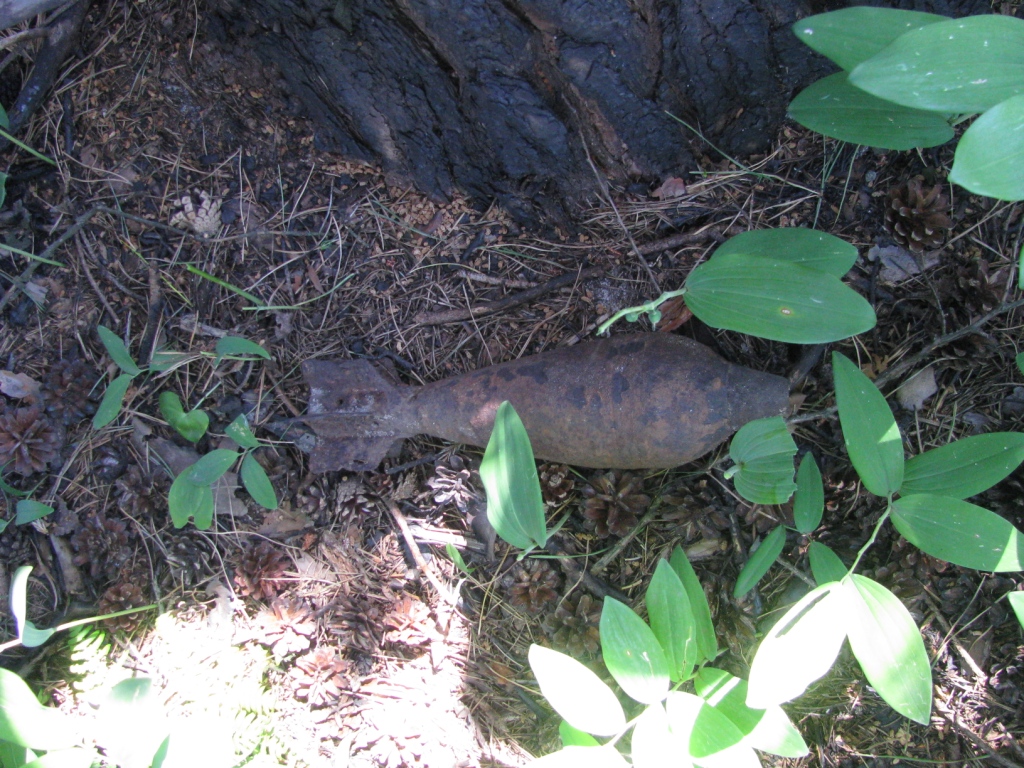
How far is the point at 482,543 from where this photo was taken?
81.9 inches

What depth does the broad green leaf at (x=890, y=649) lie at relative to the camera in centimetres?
136

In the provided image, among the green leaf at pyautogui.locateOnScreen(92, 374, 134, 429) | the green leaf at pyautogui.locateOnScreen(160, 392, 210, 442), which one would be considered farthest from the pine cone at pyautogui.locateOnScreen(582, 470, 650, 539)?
the green leaf at pyautogui.locateOnScreen(92, 374, 134, 429)

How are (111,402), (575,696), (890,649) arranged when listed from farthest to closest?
(111,402) < (575,696) < (890,649)

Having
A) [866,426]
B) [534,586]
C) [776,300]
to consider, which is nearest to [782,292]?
[776,300]

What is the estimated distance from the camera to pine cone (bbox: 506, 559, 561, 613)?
1.96m

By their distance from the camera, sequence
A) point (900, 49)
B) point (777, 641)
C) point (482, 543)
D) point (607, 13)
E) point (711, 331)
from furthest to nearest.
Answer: point (482, 543) → point (711, 331) → point (607, 13) → point (777, 641) → point (900, 49)

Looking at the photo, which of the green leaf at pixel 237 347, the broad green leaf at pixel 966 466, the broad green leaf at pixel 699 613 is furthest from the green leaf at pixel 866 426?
the green leaf at pixel 237 347

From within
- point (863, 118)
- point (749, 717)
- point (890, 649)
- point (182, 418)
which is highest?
point (863, 118)

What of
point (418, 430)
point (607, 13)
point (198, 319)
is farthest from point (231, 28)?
point (418, 430)

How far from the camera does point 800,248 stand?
1.56 m

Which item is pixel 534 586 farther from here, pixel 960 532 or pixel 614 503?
pixel 960 532

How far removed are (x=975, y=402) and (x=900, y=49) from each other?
1.14m

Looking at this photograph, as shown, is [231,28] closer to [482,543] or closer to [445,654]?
[482,543]

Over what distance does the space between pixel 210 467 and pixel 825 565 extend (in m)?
1.78
